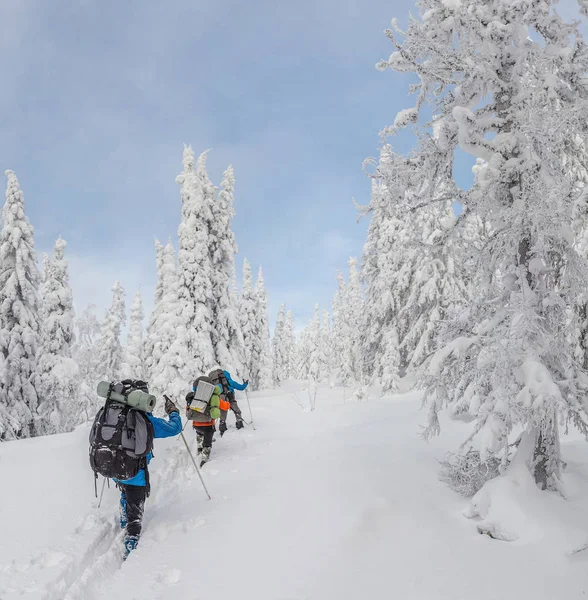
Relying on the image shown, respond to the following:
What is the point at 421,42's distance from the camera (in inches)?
248

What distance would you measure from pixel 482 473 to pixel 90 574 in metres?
5.35

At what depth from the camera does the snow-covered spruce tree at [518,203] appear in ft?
17.6

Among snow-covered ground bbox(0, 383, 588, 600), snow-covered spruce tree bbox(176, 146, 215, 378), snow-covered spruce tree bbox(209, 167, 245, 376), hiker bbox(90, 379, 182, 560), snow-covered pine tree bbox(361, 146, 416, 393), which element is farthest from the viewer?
snow-covered pine tree bbox(361, 146, 416, 393)

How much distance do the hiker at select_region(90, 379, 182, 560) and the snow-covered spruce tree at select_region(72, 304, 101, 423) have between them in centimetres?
1943

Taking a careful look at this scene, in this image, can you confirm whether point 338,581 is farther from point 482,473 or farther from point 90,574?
point 482,473

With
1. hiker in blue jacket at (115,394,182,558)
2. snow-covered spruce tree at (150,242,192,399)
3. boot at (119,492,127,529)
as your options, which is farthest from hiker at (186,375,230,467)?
snow-covered spruce tree at (150,242,192,399)

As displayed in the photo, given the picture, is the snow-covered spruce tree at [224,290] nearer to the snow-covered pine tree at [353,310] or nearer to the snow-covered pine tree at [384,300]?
the snow-covered pine tree at [384,300]

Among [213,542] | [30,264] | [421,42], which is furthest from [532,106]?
[30,264]

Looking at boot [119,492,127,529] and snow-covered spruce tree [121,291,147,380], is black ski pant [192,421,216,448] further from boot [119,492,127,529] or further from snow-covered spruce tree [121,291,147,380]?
snow-covered spruce tree [121,291,147,380]

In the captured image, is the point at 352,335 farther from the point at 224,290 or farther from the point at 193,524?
the point at 193,524

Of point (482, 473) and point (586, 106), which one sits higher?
point (586, 106)

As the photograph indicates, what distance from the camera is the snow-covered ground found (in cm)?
430

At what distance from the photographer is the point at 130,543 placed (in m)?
5.50

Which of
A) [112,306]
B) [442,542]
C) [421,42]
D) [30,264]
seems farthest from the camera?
[112,306]
